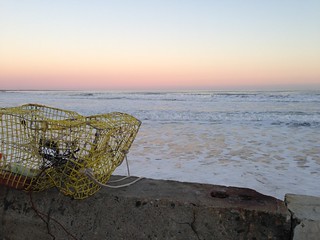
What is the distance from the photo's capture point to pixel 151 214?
2.11m

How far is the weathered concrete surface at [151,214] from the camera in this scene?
195cm

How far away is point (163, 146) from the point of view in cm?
745

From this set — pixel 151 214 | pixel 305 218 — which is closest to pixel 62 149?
pixel 151 214

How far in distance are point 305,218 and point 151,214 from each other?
3.24 ft

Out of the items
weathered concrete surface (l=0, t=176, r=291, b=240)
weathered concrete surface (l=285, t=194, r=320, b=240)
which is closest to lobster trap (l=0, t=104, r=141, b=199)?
weathered concrete surface (l=0, t=176, r=291, b=240)

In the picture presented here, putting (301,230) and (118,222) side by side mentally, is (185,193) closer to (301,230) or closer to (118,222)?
(118,222)

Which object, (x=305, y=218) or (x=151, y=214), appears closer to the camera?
(x=305, y=218)

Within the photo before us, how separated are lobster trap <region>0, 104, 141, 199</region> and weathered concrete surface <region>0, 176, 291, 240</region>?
159 mm

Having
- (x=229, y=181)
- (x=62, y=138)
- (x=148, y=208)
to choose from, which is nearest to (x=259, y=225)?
(x=148, y=208)

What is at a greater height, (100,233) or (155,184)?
(155,184)

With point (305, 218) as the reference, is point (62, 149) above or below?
above

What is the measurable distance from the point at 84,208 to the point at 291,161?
4.88 meters

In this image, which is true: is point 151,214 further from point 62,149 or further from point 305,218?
point 305,218

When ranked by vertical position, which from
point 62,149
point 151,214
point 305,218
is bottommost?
point 151,214
